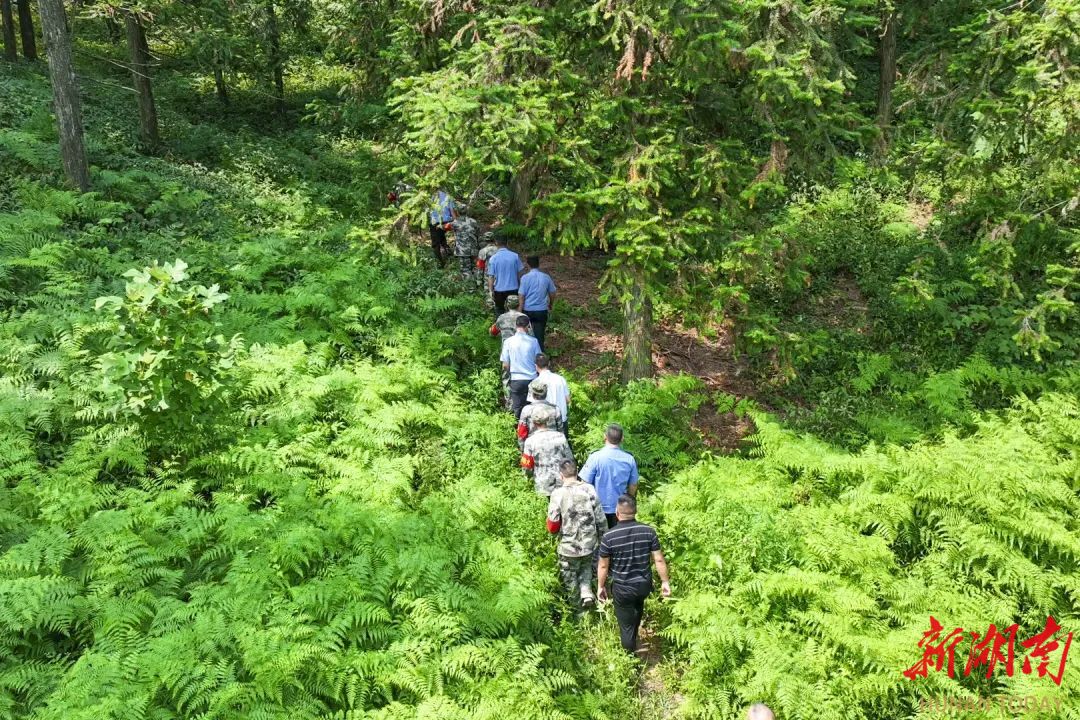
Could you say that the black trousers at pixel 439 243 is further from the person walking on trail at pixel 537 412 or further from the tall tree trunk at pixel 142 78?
the tall tree trunk at pixel 142 78

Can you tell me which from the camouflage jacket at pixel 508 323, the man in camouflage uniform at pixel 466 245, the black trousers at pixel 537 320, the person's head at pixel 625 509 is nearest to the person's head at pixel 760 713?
the person's head at pixel 625 509

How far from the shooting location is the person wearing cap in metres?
8.24

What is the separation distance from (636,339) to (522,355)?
238cm

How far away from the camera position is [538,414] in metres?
8.58

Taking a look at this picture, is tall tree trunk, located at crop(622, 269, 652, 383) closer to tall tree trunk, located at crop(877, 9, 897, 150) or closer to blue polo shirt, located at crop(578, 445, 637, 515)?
blue polo shirt, located at crop(578, 445, 637, 515)

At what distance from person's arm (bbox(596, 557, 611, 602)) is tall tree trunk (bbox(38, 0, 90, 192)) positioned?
43.5 feet

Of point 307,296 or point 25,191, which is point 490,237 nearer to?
point 307,296

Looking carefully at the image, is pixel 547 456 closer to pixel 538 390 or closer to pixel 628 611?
pixel 538 390

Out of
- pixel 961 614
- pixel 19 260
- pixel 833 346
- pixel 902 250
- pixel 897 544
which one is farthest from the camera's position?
pixel 902 250

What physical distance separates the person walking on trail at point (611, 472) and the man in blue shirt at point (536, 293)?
408cm

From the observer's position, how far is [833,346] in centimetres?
1366

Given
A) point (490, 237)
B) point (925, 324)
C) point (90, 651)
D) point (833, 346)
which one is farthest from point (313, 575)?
point (925, 324)

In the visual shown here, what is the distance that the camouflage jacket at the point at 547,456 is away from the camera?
27.0 ft

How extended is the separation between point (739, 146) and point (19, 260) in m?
11.0
